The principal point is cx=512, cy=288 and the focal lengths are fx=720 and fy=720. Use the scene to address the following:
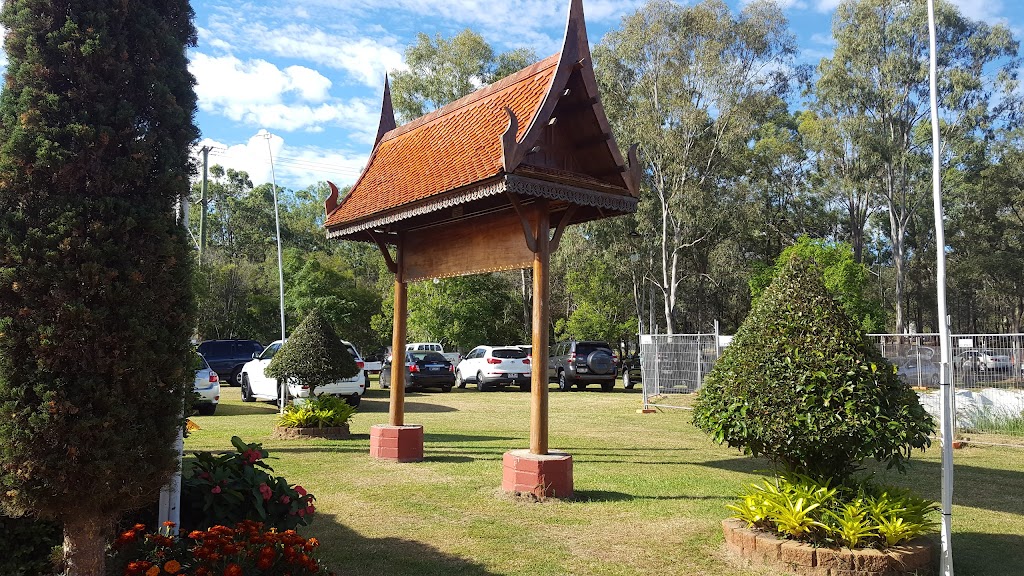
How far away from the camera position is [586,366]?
1013 inches

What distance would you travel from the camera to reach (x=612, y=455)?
11.1 m

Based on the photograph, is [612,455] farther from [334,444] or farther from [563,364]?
[563,364]

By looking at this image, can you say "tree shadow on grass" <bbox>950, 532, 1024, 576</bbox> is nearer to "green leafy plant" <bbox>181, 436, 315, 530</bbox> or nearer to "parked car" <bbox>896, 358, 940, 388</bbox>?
"green leafy plant" <bbox>181, 436, 315, 530</bbox>

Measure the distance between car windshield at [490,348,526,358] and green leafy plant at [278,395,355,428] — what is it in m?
13.8

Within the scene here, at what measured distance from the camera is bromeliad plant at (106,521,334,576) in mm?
4055

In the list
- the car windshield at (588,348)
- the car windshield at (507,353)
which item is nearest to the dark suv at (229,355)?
the car windshield at (507,353)

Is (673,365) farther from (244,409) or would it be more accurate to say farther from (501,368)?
(244,409)

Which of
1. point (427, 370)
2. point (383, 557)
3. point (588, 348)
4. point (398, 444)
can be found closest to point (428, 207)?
point (398, 444)

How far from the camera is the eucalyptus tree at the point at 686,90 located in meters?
32.6

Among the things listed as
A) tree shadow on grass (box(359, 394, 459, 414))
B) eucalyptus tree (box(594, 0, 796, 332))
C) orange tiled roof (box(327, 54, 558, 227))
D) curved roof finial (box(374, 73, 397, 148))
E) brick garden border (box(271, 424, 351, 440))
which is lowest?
tree shadow on grass (box(359, 394, 459, 414))

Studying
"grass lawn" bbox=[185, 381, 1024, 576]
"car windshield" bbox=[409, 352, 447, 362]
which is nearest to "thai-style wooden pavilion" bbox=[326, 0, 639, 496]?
"grass lawn" bbox=[185, 381, 1024, 576]

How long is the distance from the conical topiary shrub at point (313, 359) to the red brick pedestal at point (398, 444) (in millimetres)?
3388

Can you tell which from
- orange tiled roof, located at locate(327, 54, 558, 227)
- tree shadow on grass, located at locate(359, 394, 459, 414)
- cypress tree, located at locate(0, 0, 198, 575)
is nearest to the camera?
cypress tree, located at locate(0, 0, 198, 575)

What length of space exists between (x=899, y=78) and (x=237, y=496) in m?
39.4
